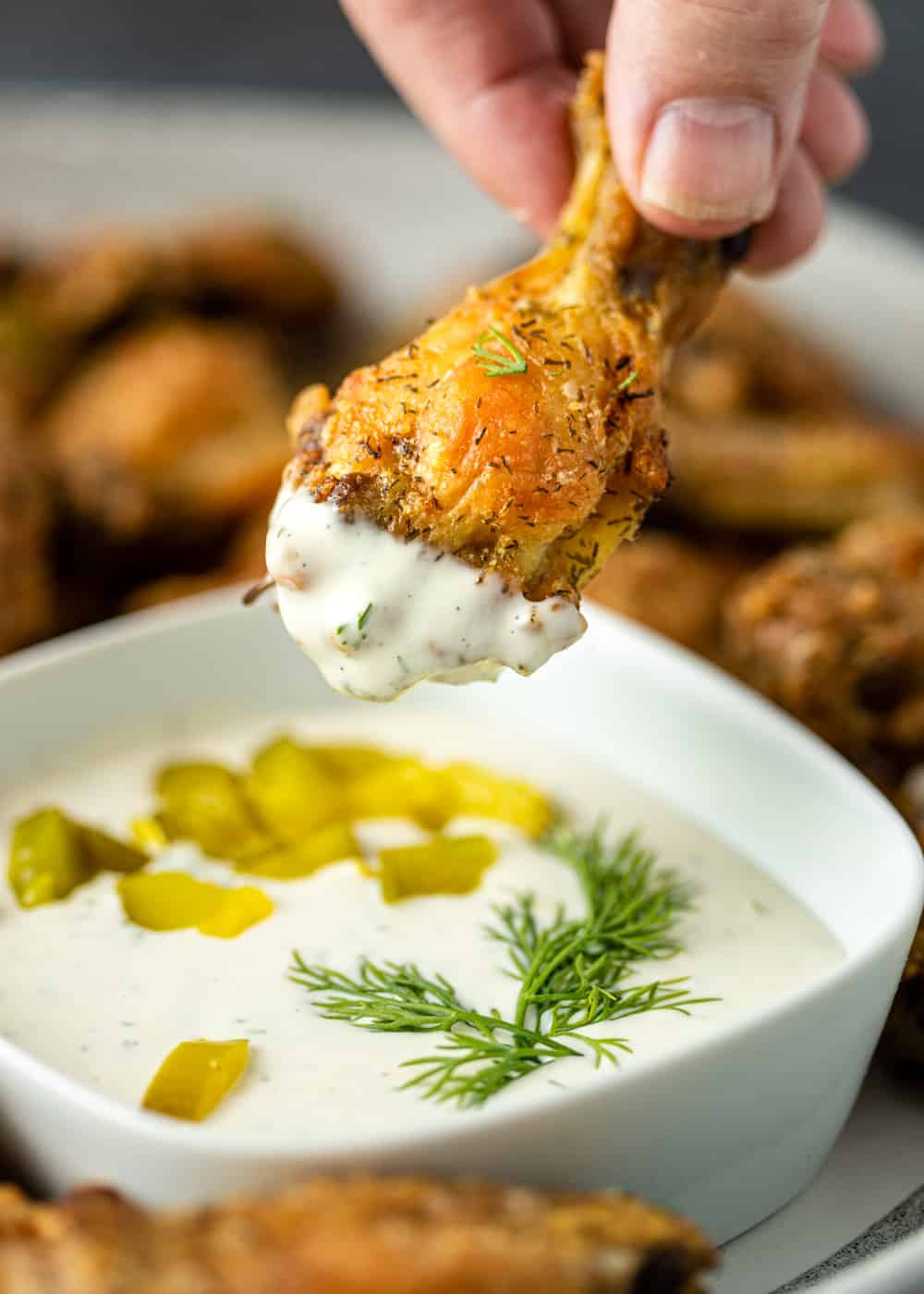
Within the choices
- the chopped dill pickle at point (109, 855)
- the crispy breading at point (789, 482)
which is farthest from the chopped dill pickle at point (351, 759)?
the crispy breading at point (789, 482)

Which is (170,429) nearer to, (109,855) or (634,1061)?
(109,855)

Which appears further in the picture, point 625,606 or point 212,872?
point 625,606

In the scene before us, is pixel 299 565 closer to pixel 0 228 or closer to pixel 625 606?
pixel 625 606

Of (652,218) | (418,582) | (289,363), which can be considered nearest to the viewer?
(418,582)

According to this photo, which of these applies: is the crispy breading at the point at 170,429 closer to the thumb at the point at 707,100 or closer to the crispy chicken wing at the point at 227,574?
the crispy chicken wing at the point at 227,574

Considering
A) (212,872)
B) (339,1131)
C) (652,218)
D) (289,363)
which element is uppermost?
(652,218)

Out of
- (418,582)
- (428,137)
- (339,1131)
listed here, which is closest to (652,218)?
(418,582)

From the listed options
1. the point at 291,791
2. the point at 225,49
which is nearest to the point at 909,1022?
the point at 291,791
